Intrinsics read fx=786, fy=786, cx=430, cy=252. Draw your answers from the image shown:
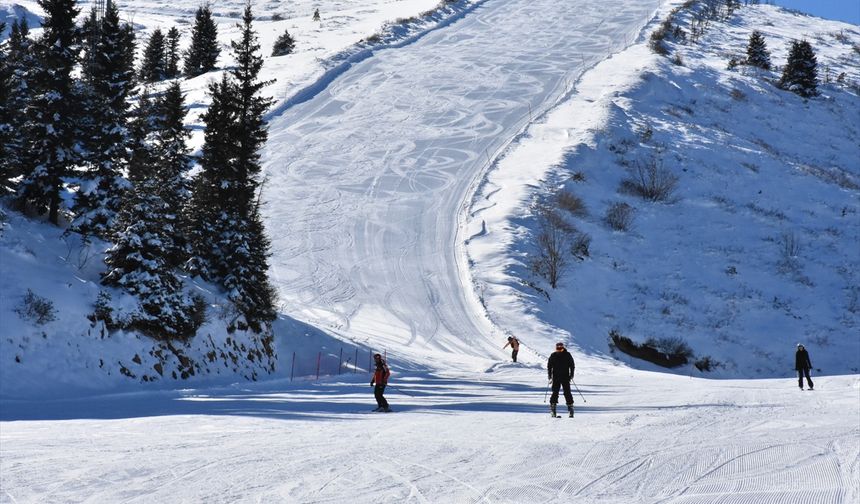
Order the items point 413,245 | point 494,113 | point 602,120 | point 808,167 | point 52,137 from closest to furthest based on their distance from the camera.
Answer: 1. point 52,137
2. point 413,245
3. point 808,167
4. point 602,120
5. point 494,113

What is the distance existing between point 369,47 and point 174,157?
5954 cm

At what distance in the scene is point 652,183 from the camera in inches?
1955

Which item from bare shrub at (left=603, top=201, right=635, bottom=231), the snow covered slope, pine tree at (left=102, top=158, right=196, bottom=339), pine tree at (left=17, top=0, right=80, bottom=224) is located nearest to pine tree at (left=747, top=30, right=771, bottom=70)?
the snow covered slope

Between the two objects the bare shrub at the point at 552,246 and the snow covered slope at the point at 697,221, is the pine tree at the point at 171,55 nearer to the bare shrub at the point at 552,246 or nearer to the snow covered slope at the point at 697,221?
the snow covered slope at the point at 697,221

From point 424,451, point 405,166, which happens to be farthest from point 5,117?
point 405,166

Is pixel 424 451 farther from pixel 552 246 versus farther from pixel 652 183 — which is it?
pixel 652 183

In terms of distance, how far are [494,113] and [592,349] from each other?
34.1m

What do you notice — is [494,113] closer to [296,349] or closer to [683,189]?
[683,189]

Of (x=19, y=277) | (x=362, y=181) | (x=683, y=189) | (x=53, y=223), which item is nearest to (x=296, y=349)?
(x=53, y=223)

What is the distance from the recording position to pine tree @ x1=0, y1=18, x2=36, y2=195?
20.4 meters

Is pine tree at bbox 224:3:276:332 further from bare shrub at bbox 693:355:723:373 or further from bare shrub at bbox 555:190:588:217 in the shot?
bare shrub at bbox 555:190:588:217

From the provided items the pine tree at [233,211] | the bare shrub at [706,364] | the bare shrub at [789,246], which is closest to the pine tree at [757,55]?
the bare shrub at [789,246]

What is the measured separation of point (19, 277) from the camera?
1886 centimetres

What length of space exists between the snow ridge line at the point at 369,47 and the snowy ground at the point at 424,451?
1869 inches
